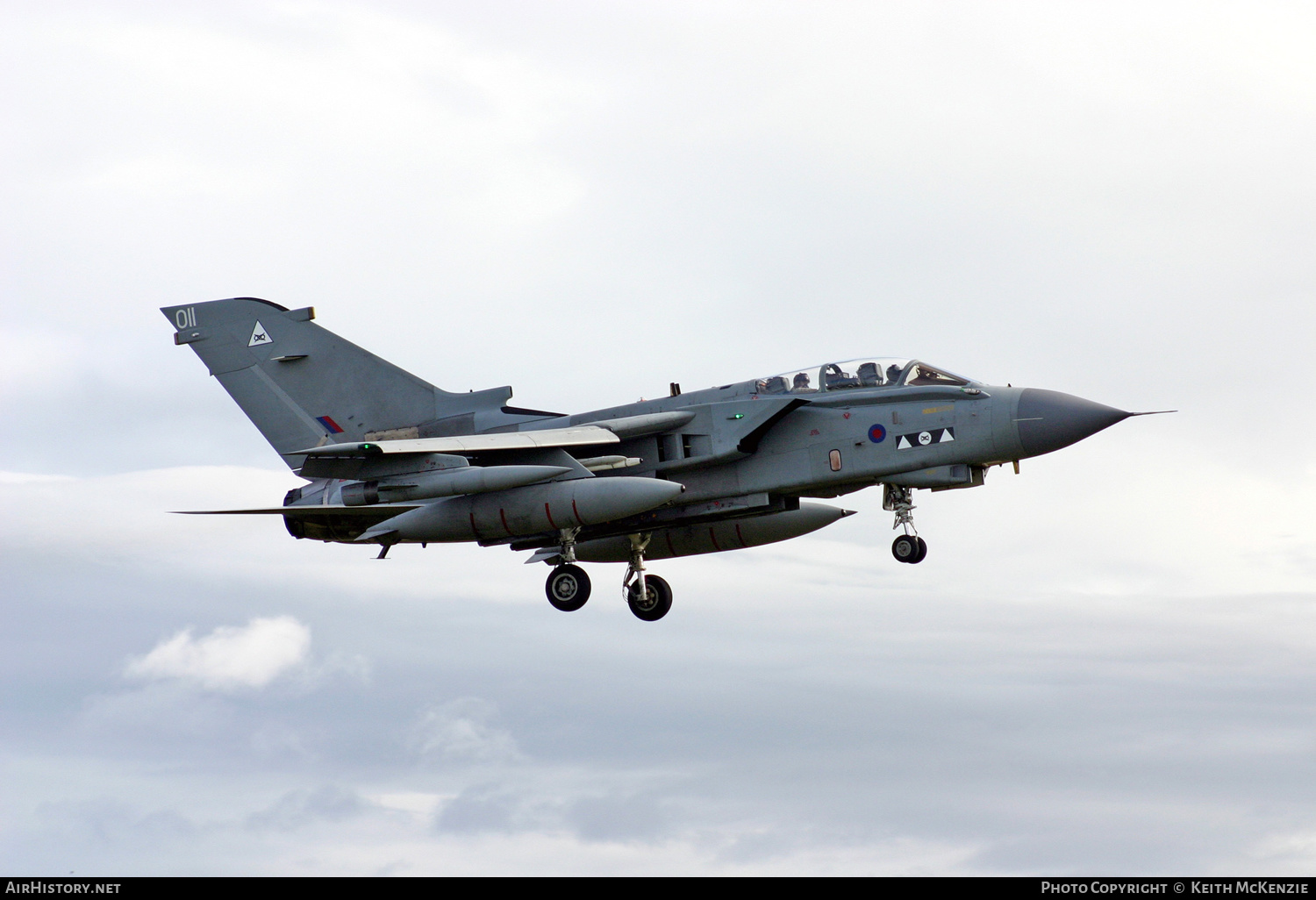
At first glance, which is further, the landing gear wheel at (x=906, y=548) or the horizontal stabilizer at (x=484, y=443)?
the landing gear wheel at (x=906, y=548)

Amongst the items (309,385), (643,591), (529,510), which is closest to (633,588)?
(643,591)

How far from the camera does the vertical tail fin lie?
23.8 meters

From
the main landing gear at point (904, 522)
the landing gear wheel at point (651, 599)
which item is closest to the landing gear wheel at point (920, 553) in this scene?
the main landing gear at point (904, 522)

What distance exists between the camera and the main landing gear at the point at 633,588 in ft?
71.5

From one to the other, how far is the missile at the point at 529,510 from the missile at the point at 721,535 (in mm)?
3034

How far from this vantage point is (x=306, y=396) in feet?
79.9

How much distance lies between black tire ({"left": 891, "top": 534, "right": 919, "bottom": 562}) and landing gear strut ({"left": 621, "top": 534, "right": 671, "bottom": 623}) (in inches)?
167

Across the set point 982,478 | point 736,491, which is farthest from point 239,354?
point 982,478

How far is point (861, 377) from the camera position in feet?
69.1

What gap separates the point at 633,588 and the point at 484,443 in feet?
13.0

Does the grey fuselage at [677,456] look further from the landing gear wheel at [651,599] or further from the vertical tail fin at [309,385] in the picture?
the landing gear wheel at [651,599]

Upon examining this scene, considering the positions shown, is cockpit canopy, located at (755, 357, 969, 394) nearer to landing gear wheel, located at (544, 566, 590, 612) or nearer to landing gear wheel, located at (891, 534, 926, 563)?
landing gear wheel, located at (891, 534, 926, 563)
